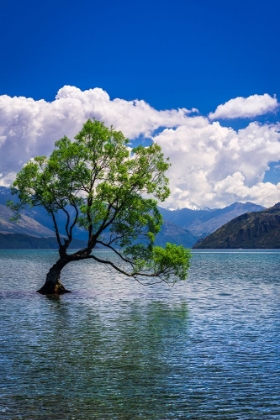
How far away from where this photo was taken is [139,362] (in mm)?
28641

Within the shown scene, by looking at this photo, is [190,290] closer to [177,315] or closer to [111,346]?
[177,315]

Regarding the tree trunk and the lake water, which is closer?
the lake water

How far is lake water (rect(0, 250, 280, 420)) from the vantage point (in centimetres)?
2012

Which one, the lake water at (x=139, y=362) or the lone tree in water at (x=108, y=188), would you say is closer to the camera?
the lake water at (x=139, y=362)

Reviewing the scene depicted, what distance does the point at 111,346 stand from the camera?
33344 millimetres

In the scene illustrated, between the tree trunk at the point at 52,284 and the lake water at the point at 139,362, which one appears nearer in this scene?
the lake water at the point at 139,362

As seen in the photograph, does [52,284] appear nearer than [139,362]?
No

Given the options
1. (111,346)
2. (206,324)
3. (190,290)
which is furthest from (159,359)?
(190,290)

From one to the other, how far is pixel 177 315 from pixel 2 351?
2311 centimetres

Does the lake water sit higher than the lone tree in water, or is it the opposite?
the lone tree in water

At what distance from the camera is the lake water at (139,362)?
20.1 m

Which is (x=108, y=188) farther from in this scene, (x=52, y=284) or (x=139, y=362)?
(x=139, y=362)

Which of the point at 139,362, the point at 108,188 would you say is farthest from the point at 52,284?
the point at 139,362

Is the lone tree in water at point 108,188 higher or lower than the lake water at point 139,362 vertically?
higher
